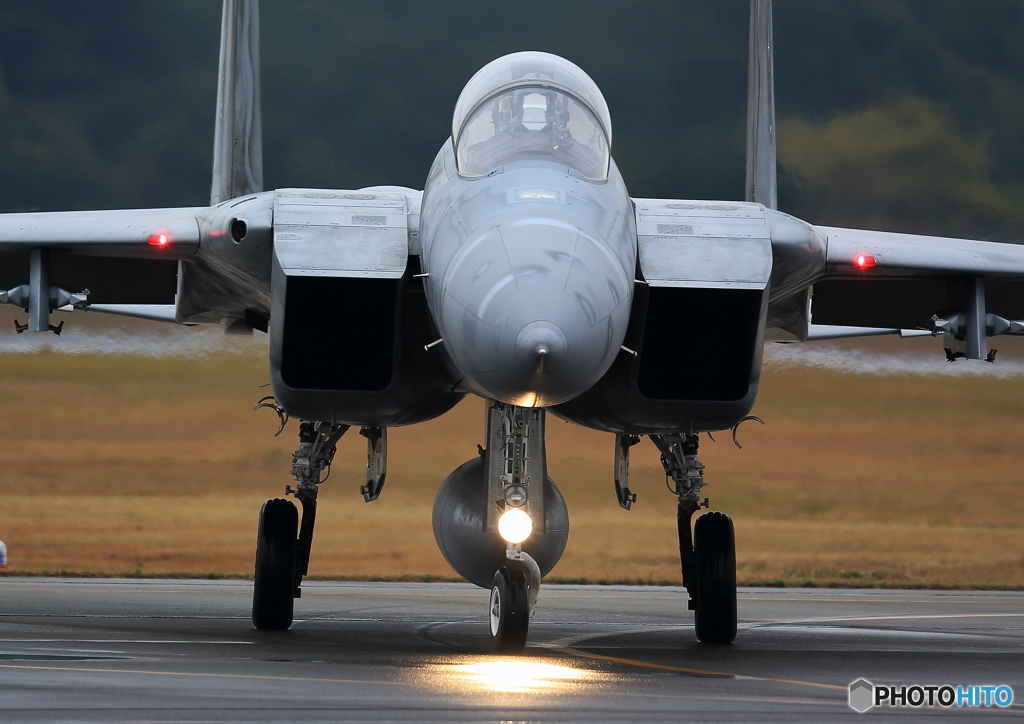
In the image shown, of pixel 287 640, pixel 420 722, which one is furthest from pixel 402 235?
pixel 420 722

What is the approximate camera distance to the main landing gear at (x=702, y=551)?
809 centimetres

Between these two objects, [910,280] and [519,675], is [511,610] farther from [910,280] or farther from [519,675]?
[910,280]

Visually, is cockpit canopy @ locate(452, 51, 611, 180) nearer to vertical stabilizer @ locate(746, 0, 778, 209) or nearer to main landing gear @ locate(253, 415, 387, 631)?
main landing gear @ locate(253, 415, 387, 631)

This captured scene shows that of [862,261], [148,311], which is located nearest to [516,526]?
[862,261]

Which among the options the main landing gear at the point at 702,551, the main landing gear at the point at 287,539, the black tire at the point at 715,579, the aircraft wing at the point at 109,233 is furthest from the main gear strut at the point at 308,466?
the black tire at the point at 715,579

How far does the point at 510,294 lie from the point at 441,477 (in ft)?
35.7

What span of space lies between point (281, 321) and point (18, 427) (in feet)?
37.5

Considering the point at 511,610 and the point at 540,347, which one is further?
the point at 511,610

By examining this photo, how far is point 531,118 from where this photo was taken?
6.77 metres

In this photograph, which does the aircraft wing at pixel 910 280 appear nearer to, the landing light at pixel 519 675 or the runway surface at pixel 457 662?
the runway surface at pixel 457 662

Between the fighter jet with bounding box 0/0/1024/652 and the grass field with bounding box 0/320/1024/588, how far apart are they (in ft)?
23.4

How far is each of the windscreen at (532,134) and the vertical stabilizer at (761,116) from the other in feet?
12.9

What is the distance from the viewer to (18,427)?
1691cm

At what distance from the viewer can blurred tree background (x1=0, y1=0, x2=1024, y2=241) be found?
20.3 metres
